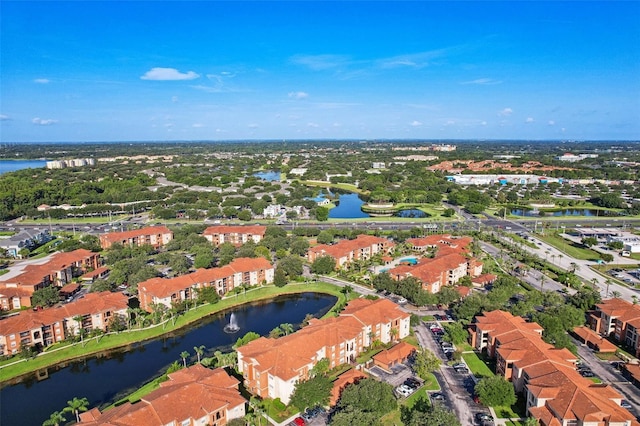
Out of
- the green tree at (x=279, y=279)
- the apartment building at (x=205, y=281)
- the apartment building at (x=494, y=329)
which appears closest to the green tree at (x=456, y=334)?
the apartment building at (x=494, y=329)

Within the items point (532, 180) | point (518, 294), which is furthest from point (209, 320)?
point (532, 180)

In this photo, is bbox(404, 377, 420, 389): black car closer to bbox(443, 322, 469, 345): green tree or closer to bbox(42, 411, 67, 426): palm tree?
bbox(443, 322, 469, 345): green tree

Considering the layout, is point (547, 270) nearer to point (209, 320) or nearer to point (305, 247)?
point (305, 247)

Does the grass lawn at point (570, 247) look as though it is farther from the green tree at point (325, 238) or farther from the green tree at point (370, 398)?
the green tree at point (370, 398)

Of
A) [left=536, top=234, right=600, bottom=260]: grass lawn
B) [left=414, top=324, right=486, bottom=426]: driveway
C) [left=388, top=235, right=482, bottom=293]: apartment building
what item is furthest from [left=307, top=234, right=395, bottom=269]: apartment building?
[left=536, top=234, right=600, bottom=260]: grass lawn

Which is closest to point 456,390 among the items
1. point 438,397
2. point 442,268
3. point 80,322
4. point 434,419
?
point 438,397

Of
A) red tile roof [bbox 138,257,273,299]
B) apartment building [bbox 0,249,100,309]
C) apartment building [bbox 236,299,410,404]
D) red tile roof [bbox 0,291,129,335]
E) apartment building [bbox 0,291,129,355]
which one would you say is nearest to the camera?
apartment building [bbox 236,299,410,404]
